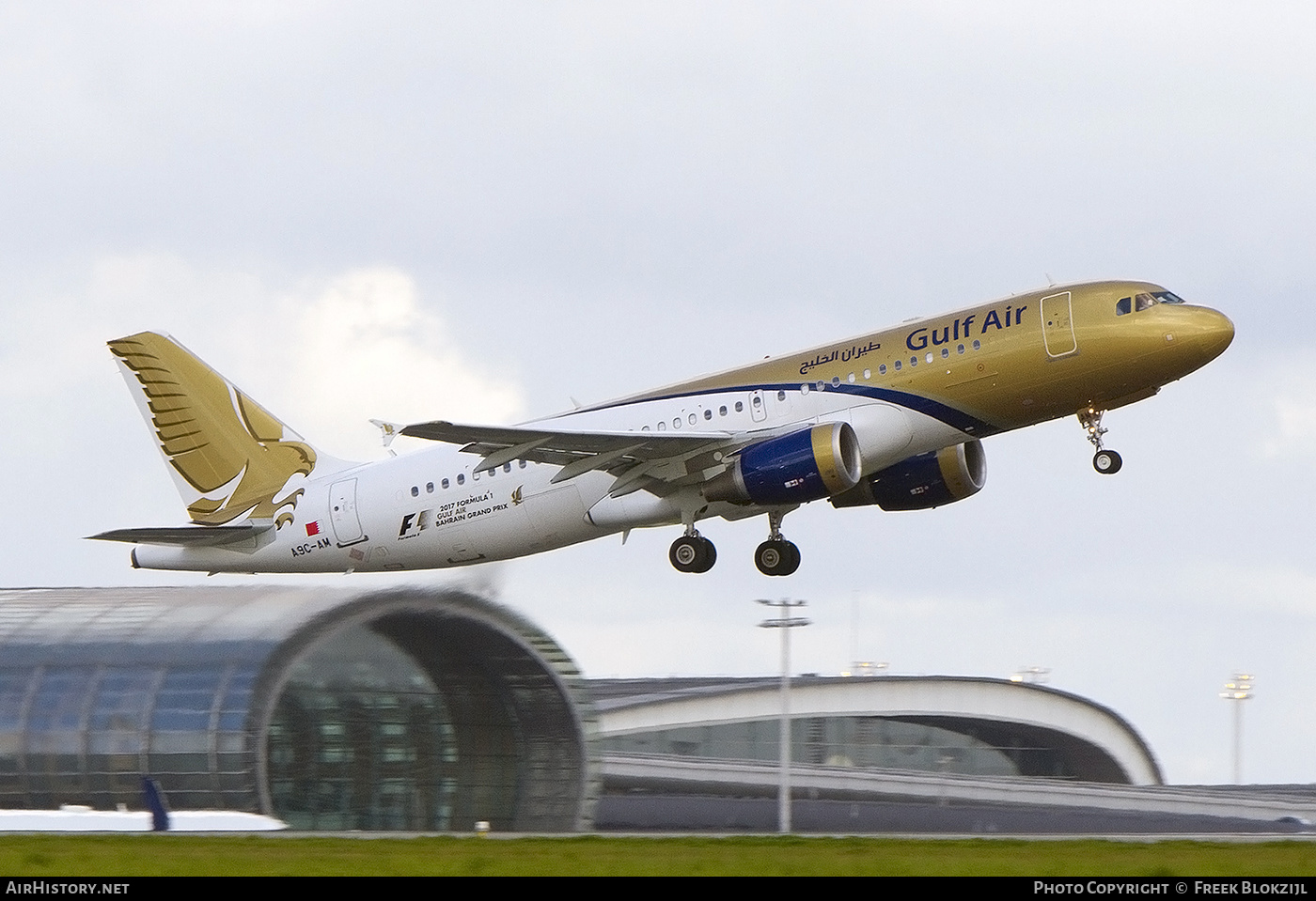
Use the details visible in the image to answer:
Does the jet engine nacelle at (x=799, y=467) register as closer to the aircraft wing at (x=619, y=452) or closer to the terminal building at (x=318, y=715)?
the aircraft wing at (x=619, y=452)

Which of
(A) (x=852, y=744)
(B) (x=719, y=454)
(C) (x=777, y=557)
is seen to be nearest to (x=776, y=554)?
(C) (x=777, y=557)

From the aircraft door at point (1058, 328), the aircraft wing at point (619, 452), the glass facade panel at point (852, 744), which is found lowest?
the glass facade panel at point (852, 744)

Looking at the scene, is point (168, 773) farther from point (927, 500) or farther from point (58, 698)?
point (927, 500)

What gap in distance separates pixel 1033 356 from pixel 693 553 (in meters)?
9.38

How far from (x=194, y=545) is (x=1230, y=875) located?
29239 millimetres

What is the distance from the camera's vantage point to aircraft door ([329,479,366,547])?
44281mm

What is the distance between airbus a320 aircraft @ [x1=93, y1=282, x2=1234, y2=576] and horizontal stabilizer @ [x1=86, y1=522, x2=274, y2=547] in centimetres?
6

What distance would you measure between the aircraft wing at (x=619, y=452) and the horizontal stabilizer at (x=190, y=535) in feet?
28.8

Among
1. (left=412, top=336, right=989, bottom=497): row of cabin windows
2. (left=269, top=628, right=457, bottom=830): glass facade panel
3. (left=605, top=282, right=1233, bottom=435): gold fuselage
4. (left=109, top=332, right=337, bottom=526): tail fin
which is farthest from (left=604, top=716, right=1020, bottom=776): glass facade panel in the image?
(left=605, top=282, right=1233, bottom=435): gold fuselage

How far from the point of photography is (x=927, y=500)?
43.1 metres

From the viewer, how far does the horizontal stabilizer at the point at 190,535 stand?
44750 mm

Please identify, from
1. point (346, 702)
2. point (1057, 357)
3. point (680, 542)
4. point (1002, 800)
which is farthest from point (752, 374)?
point (1002, 800)

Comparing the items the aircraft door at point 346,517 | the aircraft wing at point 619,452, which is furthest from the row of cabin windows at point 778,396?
the aircraft door at point 346,517

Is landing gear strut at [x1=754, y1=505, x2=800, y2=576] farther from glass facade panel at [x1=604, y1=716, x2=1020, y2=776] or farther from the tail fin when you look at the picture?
glass facade panel at [x1=604, y1=716, x2=1020, y2=776]
